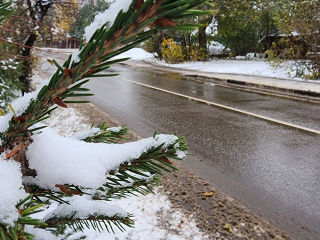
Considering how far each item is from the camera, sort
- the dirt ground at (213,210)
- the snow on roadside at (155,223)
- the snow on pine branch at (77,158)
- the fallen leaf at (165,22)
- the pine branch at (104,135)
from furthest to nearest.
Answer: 1. the dirt ground at (213,210)
2. the snow on roadside at (155,223)
3. the pine branch at (104,135)
4. the snow on pine branch at (77,158)
5. the fallen leaf at (165,22)

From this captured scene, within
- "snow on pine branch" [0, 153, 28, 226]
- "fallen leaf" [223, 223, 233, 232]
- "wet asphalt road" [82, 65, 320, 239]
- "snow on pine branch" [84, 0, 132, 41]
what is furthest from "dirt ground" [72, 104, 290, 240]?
"snow on pine branch" [84, 0, 132, 41]

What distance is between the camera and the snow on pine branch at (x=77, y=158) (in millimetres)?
656

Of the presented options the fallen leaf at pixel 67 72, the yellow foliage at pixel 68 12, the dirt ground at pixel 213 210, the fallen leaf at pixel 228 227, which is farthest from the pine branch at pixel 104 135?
the yellow foliage at pixel 68 12

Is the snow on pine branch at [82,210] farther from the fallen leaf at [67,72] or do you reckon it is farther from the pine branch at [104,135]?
the fallen leaf at [67,72]

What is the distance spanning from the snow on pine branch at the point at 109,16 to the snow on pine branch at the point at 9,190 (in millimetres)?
329

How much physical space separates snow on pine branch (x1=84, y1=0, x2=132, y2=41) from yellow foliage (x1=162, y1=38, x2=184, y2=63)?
2284 cm

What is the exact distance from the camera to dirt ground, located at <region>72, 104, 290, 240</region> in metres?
2.53

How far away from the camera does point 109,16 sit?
1.61 feet

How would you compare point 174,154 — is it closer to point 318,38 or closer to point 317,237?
point 317,237

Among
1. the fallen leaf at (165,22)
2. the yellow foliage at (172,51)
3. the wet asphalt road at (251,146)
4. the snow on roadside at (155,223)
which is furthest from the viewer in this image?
the yellow foliage at (172,51)

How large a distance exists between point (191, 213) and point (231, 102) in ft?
21.1

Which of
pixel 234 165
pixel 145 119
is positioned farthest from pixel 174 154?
pixel 145 119

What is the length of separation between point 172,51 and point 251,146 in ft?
62.1

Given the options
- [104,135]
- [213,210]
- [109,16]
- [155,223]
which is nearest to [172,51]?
[213,210]
